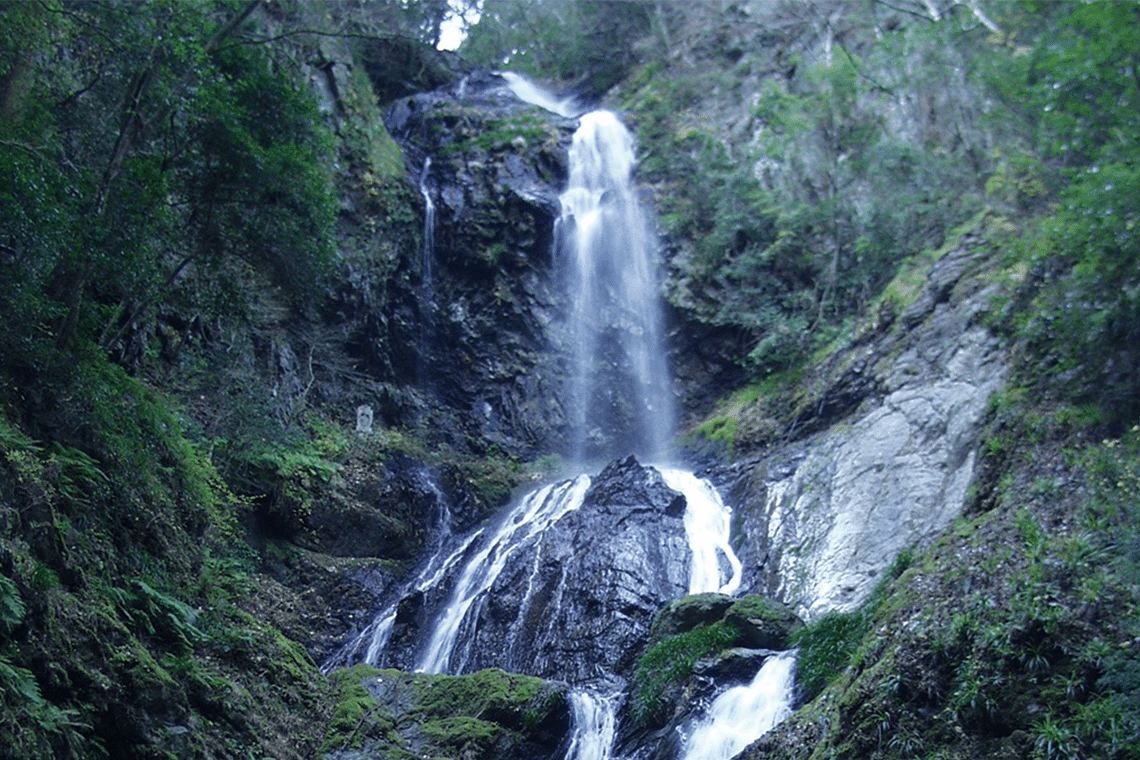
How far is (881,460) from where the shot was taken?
13.0 m

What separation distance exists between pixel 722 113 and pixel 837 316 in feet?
33.6

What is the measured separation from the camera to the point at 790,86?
1014 inches

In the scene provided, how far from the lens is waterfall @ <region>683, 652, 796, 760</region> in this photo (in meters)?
9.02

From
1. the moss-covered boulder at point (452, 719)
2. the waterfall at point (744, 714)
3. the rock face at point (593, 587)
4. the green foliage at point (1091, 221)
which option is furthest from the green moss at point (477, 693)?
the green foliage at point (1091, 221)

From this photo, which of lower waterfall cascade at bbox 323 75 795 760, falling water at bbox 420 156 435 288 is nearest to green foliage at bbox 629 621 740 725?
lower waterfall cascade at bbox 323 75 795 760

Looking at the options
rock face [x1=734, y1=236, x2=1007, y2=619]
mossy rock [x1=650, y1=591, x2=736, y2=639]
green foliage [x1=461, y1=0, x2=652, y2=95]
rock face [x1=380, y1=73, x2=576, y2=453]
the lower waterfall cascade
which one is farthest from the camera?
green foliage [x1=461, y1=0, x2=652, y2=95]

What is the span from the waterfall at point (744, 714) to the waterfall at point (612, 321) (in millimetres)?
10534

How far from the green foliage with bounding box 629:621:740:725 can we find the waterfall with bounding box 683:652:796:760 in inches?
29.9

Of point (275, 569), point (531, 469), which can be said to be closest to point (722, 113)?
point (531, 469)

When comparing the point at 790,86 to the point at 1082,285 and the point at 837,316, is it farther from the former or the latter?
the point at 1082,285

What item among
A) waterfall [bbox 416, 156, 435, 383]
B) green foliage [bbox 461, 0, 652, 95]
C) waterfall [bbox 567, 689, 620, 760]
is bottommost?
waterfall [bbox 567, 689, 620, 760]

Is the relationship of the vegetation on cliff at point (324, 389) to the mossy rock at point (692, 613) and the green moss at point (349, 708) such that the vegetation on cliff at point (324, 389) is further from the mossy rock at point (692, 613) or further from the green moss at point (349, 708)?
the mossy rock at point (692, 613)

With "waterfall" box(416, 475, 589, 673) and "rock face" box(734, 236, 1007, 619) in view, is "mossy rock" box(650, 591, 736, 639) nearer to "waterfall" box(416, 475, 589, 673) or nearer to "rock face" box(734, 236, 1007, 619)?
"rock face" box(734, 236, 1007, 619)

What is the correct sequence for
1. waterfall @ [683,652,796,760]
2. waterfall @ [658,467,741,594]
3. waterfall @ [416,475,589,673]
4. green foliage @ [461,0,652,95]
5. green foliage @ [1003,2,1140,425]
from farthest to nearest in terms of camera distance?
1. green foliage @ [461,0,652,95]
2. waterfall @ [658,467,741,594]
3. waterfall @ [416,475,589,673]
4. waterfall @ [683,652,796,760]
5. green foliage @ [1003,2,1140,425]
